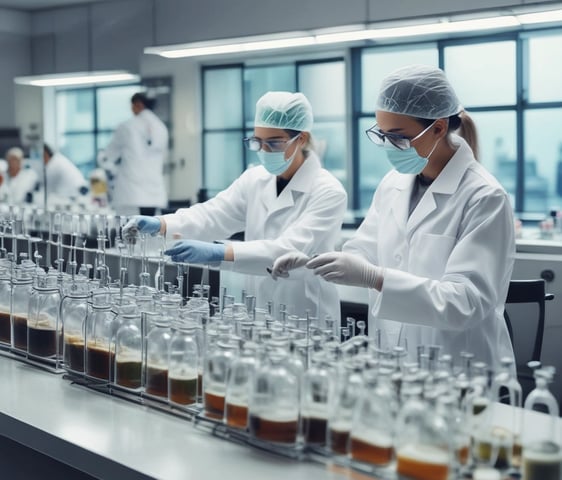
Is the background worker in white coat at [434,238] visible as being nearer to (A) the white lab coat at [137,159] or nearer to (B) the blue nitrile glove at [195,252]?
(B) the blue nitrile glove at [195,252]

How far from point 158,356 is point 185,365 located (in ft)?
0.27

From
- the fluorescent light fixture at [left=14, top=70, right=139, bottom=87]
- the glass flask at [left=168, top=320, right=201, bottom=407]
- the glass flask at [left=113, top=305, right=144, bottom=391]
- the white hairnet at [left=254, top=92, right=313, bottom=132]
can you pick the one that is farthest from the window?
the glass flask at [left=168, top=320, right=201, bottom=407]

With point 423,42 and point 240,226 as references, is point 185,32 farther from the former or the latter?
point 240,226

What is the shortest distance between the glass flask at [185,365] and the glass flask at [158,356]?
0.04 meters

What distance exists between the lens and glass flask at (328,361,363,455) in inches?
50.1

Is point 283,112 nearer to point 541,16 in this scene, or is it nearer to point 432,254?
point 432,254

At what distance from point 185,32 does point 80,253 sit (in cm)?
483

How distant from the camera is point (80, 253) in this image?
7.98 ft

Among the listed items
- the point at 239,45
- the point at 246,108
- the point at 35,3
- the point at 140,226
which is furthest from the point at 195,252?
the point at 35,3

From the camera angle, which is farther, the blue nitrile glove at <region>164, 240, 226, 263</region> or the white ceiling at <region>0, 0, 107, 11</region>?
the white ceiling at <region>0, 0, 107, 11</region>

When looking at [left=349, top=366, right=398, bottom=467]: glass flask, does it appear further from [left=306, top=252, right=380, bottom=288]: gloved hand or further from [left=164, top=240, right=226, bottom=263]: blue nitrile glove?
[left=164, top=240, right=226, bottom=263]: blue nitrile glove

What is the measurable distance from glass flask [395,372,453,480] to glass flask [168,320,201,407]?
1.73 feet

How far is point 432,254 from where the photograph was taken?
2076 millimetres

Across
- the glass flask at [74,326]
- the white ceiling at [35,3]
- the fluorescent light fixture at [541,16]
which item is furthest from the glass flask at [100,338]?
the white ceiling at [35,3]
